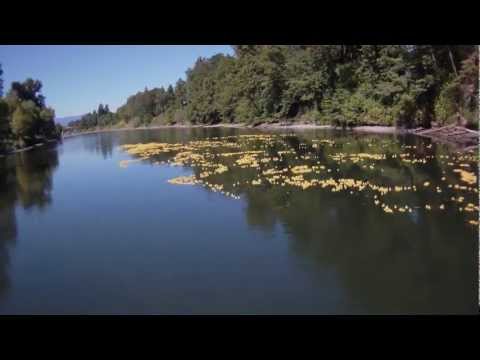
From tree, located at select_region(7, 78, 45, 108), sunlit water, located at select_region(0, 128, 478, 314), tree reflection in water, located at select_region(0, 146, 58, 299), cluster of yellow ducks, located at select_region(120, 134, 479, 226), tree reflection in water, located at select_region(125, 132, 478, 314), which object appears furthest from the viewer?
tree, located at select_region(7, 78, 45, 108)

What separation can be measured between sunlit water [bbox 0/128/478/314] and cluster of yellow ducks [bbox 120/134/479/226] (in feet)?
0.28

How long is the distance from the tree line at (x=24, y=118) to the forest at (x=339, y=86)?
20.6 metres

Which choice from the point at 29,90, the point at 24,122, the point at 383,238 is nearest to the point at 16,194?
the point at 383,238

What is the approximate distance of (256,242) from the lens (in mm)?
8312

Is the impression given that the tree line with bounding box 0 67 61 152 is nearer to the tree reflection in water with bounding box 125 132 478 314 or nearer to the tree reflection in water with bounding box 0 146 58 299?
the tree reflection in water with bounding box 0 146 58 299

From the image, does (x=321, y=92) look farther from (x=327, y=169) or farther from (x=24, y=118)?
(x=24, y=118)

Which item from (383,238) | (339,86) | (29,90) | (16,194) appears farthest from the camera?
(29,90)

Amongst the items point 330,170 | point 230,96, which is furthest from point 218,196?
point 230,96

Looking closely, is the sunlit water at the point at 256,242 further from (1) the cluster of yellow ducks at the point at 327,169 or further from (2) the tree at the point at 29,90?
(2) the tree at the point at 29,90

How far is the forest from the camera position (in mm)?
22750

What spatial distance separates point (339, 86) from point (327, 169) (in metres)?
22.4

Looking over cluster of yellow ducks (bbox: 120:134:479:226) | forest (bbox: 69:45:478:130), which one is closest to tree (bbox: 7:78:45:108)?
forest (bbox: 69:45:478:130)

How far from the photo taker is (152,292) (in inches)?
256

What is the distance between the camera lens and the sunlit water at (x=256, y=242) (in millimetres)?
6102
